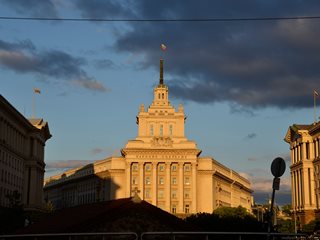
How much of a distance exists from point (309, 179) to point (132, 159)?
66531mm

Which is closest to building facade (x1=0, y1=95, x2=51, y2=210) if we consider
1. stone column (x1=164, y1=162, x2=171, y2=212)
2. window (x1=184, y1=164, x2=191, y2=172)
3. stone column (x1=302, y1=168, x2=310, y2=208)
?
stone column (x1=164, y1=162, x2=171, y2=212)

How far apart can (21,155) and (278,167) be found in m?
110

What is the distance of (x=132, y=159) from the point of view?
189000mm

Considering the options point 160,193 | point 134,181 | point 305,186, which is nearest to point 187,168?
point 160,193

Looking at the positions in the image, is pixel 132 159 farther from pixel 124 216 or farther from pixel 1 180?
pixel 124 216

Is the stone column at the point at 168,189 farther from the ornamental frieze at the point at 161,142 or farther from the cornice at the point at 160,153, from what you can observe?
the ornamental frieze at the point at 161,142

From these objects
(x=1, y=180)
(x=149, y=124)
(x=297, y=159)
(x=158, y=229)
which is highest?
(x=149, y=124)

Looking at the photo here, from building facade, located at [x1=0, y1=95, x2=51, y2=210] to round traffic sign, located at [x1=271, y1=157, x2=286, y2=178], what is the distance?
88.0m

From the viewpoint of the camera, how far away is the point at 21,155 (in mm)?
125688

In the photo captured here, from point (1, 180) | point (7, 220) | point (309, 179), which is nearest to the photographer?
point (7, 220)

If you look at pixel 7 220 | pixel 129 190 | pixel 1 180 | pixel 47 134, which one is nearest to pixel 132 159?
pixel 129 190

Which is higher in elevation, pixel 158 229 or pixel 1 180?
pixel 1 180

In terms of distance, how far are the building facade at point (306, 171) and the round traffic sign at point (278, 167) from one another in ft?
376

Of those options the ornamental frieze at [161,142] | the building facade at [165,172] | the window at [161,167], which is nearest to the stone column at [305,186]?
the building facade at [165,172]
